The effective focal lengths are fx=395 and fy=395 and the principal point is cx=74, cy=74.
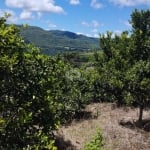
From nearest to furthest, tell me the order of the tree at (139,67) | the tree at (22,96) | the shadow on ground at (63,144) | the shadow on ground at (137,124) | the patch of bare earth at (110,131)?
the tree at (22,96)
the shadow on ground at (63,144)
the patch of bare earth at (110,131)
the tree at (139,67)
the shadow on ground at (137,124)

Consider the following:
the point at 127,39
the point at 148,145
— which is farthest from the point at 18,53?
the point at 127,39

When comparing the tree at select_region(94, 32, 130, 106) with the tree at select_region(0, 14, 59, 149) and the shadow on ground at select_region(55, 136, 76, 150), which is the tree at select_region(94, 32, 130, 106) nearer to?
the shadow on ground at select_region(55, 136, 76, 150)

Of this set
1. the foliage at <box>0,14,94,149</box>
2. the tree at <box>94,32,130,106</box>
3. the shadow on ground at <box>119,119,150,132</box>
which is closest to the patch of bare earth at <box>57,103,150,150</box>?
the shadow on ground at <box>119,119,150,132</box>

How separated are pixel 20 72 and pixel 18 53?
75cm

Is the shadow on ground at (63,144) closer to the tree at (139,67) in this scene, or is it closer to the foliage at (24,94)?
the foliage at (24,94)

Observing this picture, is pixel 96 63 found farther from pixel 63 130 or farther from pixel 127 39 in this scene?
pixel 63 130

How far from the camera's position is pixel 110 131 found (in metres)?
25.1

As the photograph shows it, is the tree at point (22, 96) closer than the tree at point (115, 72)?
Yes

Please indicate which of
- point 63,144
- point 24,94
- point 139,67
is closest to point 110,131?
point 63,144

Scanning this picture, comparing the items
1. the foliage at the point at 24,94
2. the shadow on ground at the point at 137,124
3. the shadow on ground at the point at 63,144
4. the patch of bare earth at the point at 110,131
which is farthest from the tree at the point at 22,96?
the shadow on ground at the point at 137,124

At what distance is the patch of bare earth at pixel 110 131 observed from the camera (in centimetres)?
2303

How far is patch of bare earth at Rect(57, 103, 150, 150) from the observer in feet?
75.6

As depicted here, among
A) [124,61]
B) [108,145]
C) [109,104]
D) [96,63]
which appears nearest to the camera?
[108,145]

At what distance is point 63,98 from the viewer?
30.2 metres
